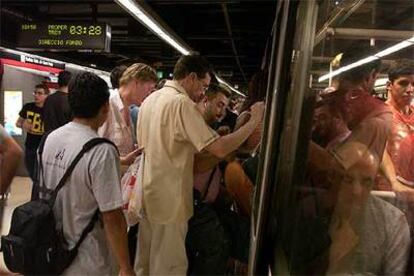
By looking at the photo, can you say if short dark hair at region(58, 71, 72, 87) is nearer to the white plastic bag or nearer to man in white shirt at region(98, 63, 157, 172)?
man in white shirt at region(98, 63, 157, 172)

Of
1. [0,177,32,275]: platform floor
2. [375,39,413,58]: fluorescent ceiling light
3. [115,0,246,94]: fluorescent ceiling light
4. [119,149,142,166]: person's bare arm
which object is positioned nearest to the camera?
[375,39,413,58]: fluorescent ceiling light

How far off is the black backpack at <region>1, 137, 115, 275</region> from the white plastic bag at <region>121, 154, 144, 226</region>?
81 centimetres

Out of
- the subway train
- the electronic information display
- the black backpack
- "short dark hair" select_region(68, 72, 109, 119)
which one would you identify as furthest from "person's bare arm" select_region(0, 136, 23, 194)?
the electronic information display

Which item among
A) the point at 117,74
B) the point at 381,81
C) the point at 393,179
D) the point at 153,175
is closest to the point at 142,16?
the point at 117,74

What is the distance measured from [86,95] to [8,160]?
41 cm

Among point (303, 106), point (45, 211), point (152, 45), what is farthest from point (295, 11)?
point (152, 45)

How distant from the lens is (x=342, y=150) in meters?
1.91

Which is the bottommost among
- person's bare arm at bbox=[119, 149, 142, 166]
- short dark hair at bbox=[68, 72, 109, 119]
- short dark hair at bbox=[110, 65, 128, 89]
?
person's bare arm at bbox=[119, 149, 142, 166]

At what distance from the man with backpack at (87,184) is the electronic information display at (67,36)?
5635mm

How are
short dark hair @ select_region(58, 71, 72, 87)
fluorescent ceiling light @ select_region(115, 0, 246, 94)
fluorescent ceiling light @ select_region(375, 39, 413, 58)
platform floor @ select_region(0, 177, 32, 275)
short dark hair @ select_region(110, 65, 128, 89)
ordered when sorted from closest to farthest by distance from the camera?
fluorescent ceiling light @ select_region(375, 39, 413, 58)
short dark hair @ select_region(110, 65, 128, 89)
short dark hair @ select_region(58, 71, 72, 87)
platform floor @ select_region(0, 177, 32, 275)
fluorescent ceiling light @ select_region(115, 0, 246, 94)

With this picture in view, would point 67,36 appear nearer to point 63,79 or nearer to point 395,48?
point 63,79

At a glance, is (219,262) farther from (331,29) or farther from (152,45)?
(152,45)

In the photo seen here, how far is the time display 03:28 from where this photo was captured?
7449 millimetres

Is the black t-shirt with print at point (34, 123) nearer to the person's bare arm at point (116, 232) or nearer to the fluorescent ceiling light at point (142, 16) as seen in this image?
the fluorescent ceiling light at point (142, 16)
